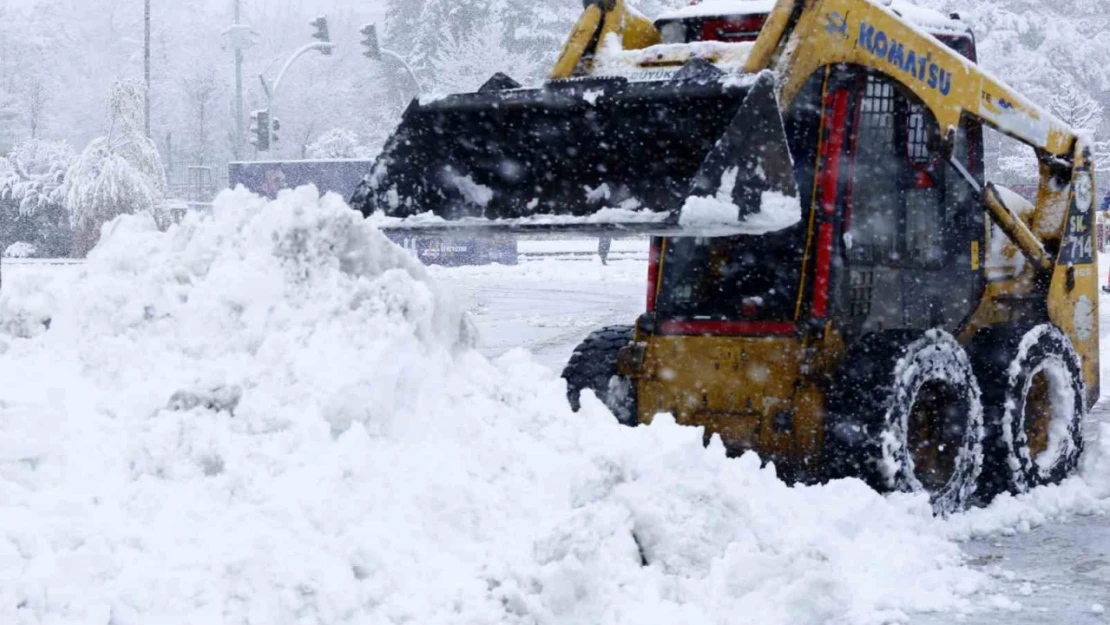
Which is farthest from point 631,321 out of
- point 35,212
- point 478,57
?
point 478,57

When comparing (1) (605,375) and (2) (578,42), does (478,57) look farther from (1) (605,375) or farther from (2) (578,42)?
(1) (605,375)

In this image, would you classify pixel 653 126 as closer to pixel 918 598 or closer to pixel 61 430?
pixel 918 598

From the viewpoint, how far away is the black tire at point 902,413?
6004mm

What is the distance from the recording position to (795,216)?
5.65 m

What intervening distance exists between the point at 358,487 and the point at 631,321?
13.1 metres

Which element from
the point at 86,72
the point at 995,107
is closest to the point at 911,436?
the point at 995,107

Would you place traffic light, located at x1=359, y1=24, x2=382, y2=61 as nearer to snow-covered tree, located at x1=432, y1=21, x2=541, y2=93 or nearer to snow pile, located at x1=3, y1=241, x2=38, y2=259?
snow pile, located at x1=3, y1=241, x2=38, y2=259

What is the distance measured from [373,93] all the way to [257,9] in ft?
124

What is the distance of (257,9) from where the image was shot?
110 meters

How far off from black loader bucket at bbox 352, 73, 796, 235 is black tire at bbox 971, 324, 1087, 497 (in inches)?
72.8

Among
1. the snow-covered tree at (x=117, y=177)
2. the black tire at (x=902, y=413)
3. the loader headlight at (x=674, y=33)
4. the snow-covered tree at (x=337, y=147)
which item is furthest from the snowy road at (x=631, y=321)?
the snow-covered tree at (x=337, y=147)

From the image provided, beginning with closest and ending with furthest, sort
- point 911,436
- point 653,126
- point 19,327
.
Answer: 1. point 19,327
2. point 653,126
3. point 911,436

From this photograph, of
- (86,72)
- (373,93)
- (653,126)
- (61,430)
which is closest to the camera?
(61,430)

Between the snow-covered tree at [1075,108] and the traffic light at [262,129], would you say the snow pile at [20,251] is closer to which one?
the traffic light at [262,129]
